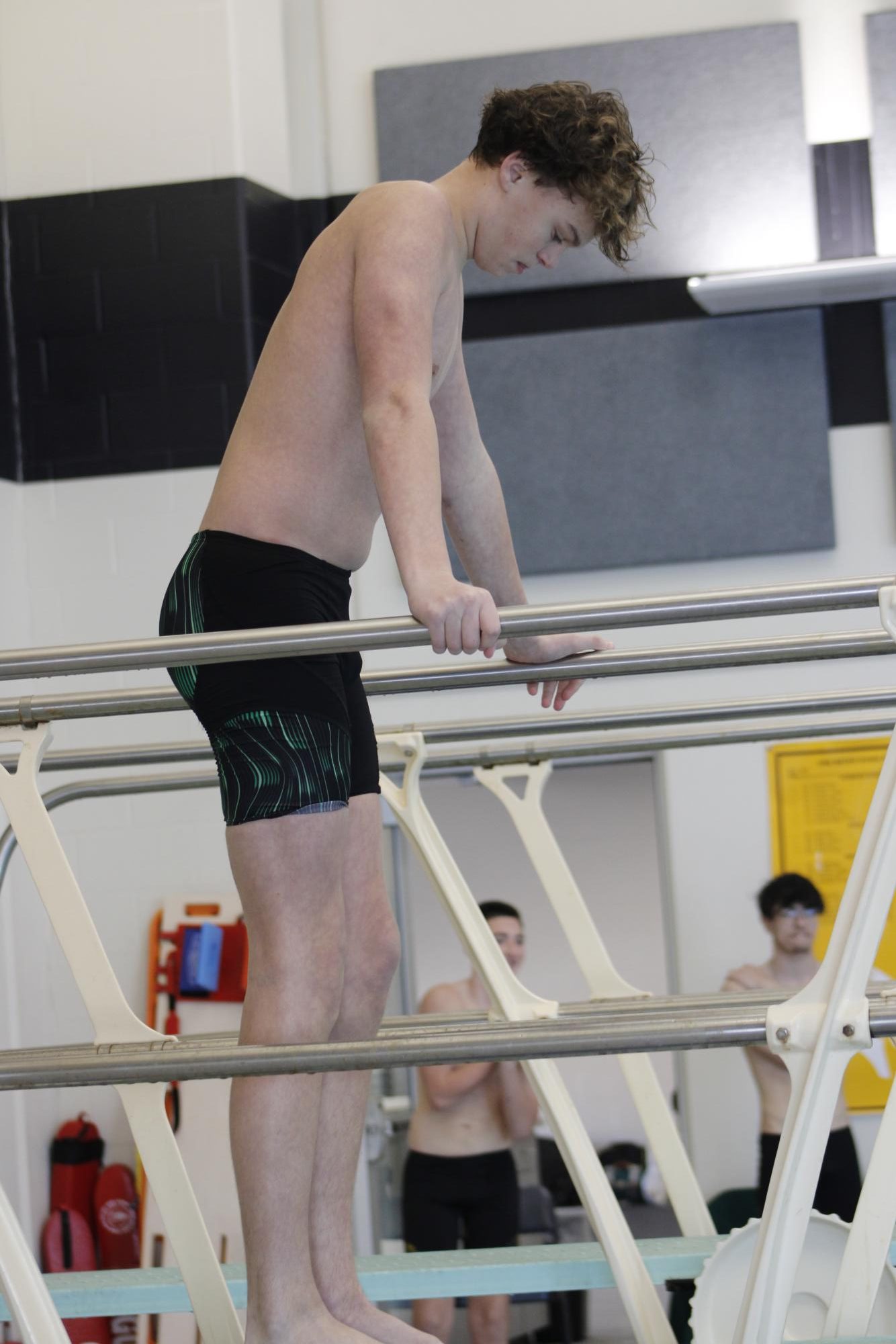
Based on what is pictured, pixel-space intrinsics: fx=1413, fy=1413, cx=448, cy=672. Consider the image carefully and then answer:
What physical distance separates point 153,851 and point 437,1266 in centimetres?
297

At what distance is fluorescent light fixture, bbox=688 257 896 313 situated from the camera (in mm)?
4199

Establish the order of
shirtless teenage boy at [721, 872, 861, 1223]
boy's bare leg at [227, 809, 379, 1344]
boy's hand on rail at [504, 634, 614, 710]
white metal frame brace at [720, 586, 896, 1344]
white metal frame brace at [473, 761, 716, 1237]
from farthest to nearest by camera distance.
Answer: shirtless teenage boy at [721, 872, 861, 1223], white metal frame brace at [473, 761, 716, 1237], boy's hand on rail at [504, 634, 614, 710], boy's bare leg at [227, 809, 379, 1344], white metal frame brace at [720, 586, 896, 1344]

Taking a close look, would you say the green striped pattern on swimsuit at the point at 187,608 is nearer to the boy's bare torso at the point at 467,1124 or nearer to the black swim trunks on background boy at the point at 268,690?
the black swim trunks on background boy at the point at 268,690

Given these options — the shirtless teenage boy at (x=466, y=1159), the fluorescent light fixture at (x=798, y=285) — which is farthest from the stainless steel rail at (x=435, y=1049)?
the fluorescent light fixture at (x=798, y=285)

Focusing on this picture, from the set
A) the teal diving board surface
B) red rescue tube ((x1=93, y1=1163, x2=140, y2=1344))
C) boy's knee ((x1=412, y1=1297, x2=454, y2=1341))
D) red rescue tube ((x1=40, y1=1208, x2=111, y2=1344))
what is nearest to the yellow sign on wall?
boy's knee ((x1=412, y1=1297, x2=454, y2=1341))

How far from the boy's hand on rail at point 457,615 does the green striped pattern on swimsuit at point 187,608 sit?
32 centimetres

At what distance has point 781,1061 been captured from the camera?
13.4 ft

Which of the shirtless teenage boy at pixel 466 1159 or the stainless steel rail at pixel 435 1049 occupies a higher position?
the stainless steel rail at pixel 435 1049

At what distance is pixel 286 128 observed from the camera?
4.87 metres

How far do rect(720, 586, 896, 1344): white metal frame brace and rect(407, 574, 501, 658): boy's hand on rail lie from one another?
340 millimetres

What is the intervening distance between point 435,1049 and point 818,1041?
33cm

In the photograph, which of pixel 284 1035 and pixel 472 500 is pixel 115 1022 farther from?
pixel 472 500

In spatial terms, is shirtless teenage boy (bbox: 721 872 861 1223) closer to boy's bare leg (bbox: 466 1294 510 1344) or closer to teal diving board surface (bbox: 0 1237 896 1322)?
boy's bare leg (bbox: 466 1294 510 1344)

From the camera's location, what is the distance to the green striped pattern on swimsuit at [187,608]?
4.92ft
